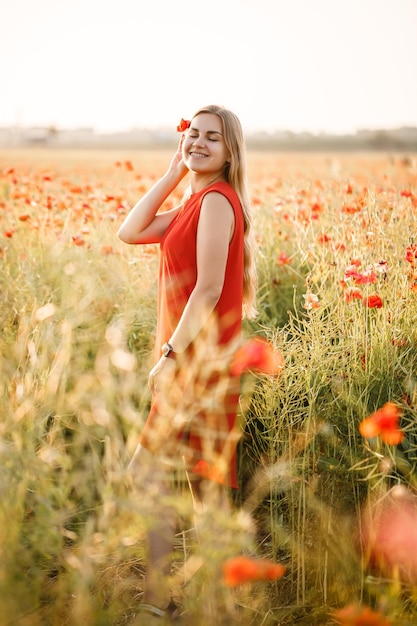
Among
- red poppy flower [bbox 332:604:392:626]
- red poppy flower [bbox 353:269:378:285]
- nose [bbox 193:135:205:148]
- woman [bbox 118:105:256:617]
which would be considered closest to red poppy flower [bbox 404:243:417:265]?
red poppy flower [bbox 353:269:378:285]

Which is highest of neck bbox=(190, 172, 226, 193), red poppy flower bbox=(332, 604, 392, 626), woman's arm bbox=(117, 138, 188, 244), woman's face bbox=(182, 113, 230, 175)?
woman's face bbox=(182, 113, 230, 175)

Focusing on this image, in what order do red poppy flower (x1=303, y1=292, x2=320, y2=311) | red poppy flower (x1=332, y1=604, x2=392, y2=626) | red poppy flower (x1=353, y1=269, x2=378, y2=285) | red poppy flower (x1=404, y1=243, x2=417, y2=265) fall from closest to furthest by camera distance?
red poppy flower (x1=332, y1=604, x2=392, y2=626), red poppy flower (x1=353, y1=269, x2=378, y2=285), red poppy flower (x1=303, y1=292, x2=320, y2=311), red poppy flower (x1=404, y1=243, x2=417, y2=265)

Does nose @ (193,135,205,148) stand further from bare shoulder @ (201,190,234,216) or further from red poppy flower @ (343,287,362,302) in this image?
red poppy flower @ (343,287,362,302)

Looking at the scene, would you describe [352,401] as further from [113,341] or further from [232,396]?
[113,341]

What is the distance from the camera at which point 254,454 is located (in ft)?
9.14

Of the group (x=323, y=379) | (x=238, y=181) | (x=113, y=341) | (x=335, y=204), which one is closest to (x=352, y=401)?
(x=323, y=379)

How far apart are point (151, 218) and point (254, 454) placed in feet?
3.44

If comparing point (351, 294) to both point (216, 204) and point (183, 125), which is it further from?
point (183, 125)

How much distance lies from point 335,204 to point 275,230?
1.30 ft

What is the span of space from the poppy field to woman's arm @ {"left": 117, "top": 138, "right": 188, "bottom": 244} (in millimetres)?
306

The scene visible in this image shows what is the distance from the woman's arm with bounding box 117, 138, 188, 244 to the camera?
7.89ft

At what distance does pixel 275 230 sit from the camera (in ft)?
13.5

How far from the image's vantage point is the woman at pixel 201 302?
77.1 inches

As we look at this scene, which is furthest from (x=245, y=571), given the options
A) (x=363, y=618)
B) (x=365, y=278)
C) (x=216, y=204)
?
(x=365, y=278)
